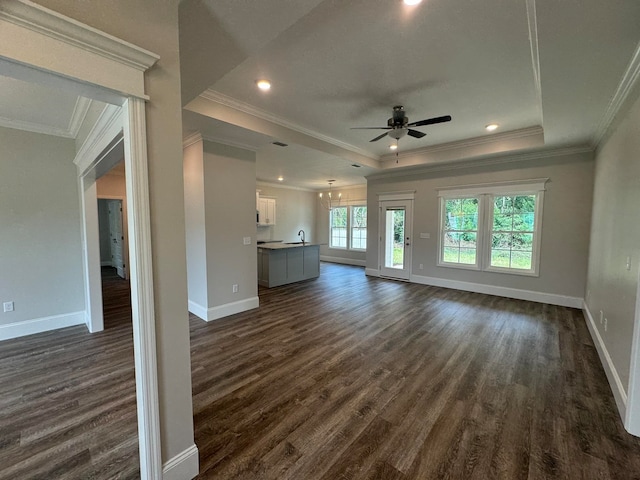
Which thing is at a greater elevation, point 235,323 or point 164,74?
point 164,74

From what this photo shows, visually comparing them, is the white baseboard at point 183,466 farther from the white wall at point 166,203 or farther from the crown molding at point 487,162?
the crown molding at point 487,162

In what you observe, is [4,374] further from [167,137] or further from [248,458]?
[167,137]

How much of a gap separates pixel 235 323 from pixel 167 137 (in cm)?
309

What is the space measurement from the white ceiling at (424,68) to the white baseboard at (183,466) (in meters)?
2.59

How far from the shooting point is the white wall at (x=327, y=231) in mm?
8953

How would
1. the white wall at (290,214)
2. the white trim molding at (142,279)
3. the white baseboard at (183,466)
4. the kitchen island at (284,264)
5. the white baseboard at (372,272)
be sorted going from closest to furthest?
the white trim molding at (142,279), the white baseboard at (183,466), the kitchen island at (284,264), the white baseboard at (372,272), the white wall at (290,214)

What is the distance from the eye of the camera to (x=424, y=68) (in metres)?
2.61

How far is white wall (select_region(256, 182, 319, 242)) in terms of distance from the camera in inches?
342

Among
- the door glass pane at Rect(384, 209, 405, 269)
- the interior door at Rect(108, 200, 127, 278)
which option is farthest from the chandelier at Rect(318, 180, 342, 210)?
the interior door at Rect(108, 200, 127, 278)

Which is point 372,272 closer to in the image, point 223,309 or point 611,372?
point 223,309

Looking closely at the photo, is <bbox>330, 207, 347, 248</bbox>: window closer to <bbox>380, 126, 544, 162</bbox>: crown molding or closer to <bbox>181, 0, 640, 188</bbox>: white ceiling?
<bbox>380, 126, 544, 162</bbox>: crown molding

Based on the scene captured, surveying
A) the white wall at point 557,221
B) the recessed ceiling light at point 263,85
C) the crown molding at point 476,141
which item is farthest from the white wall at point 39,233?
the white wall at point 557,221

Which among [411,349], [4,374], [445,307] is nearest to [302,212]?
[445,307]

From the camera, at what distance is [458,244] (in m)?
5.77
